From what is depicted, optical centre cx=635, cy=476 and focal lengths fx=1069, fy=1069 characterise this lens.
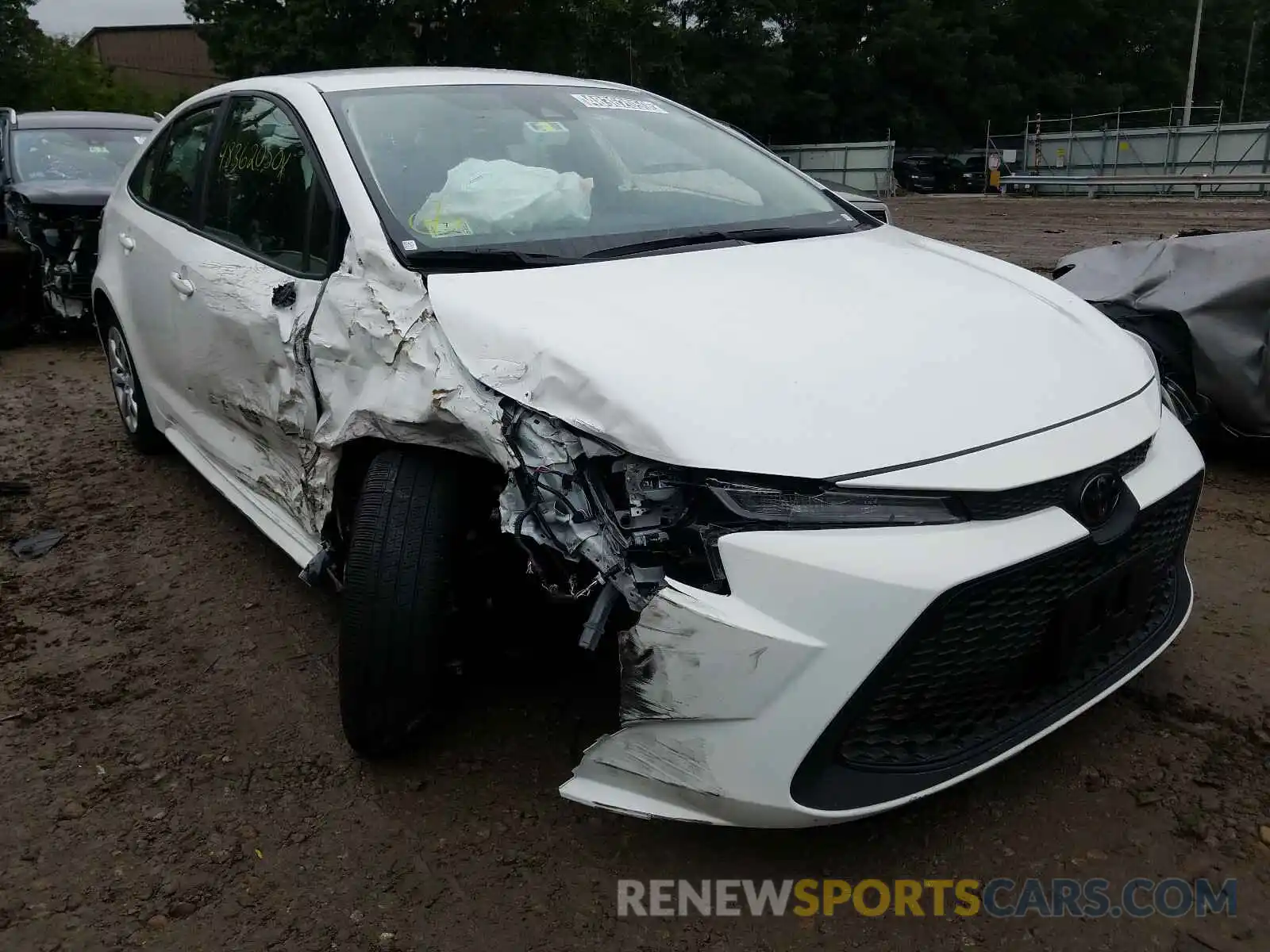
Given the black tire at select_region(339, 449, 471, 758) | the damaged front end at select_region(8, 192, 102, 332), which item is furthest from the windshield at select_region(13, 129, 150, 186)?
the black tire at select_region(339, 449, 471, 758)

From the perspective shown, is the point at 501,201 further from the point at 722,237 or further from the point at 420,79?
the point at 420,79

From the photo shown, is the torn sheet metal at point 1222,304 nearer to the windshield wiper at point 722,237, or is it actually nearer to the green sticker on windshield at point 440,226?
the windshield wiper at point 722,237

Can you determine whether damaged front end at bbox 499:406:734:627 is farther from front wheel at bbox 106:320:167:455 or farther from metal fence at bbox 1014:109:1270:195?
metal fence at bbox 1014:109:1270:195

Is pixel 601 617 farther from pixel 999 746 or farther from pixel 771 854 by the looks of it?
pixel 999 746

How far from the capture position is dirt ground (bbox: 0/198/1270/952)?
6.69 ft

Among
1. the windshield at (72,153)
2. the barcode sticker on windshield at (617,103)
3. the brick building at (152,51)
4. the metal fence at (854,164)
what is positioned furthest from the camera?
the brick building at (152,51)

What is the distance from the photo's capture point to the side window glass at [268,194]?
9.22 feet

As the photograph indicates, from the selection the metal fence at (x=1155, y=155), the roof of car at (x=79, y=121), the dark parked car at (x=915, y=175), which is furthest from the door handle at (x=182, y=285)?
the dark parked car at (x=915, y=175)

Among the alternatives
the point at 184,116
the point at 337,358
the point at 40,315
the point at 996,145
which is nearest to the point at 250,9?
the point at 996,145

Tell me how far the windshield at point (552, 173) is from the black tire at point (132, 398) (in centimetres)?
199

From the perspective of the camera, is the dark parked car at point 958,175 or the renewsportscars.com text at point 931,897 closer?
the renewsportscars.com text at point 931,897

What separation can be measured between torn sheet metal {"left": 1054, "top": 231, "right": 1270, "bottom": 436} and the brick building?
54717mm

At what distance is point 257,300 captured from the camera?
2922 mm

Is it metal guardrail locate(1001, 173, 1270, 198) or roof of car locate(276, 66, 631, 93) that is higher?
roof of car locate(276, 66, 631, 93)
